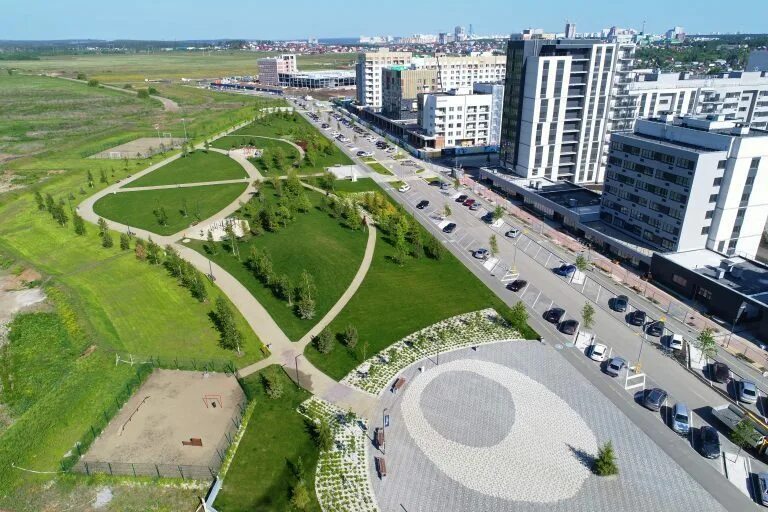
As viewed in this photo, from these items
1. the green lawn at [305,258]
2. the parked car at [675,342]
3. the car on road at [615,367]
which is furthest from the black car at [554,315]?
the green lawn at [305,258]

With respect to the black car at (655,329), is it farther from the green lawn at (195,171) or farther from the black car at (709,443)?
the green lawn at (195,171)

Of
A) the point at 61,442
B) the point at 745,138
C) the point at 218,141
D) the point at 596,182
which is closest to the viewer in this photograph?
the point at 61,442

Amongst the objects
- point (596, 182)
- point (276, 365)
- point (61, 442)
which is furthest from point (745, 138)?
point (61, 442)

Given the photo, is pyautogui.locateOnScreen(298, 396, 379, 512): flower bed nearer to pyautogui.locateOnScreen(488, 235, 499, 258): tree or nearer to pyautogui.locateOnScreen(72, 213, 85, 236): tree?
pyautogui.locateOnScreen(488, 235, 499, 258): tree

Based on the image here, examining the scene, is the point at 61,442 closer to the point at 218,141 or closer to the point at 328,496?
the point at 328,496

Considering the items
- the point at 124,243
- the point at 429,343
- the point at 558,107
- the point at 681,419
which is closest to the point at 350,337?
the point at 429,343

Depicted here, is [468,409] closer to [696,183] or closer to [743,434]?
[743,434]

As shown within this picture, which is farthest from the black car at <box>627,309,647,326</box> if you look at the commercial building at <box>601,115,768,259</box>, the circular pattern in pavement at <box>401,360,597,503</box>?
the circular pattern in pavement at <box>401,360,597,503</box>
